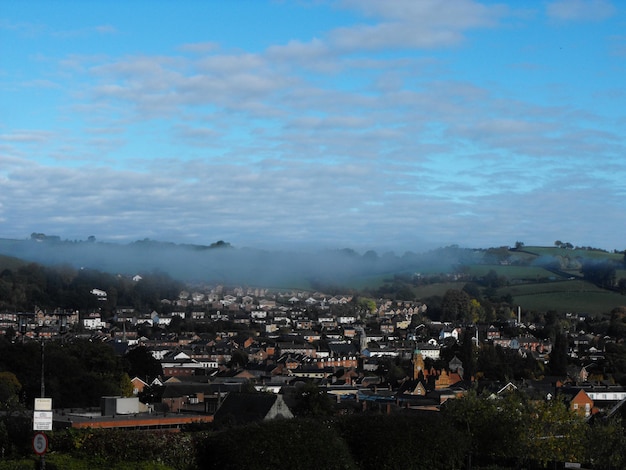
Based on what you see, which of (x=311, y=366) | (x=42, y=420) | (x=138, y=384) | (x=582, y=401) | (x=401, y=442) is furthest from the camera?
(x=311, y=366)

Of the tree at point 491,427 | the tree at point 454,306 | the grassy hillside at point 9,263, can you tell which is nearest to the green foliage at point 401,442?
the tree at point 491,427

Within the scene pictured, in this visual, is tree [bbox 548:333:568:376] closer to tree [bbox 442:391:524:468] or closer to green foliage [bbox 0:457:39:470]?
tree [bbox 442:391:524:468]

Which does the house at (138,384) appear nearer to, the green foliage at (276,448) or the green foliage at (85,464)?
the green foliage at (276,448)

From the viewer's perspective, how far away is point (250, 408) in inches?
1699

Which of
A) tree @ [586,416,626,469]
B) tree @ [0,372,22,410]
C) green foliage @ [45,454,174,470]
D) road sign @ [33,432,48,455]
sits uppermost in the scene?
road sign @ [33,432,48,455]

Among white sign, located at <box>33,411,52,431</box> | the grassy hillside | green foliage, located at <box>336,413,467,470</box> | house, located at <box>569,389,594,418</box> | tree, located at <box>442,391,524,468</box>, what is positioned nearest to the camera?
white sign, located at <box>33,411,52,431</box>

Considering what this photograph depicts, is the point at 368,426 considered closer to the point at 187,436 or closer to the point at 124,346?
the point at 187,436

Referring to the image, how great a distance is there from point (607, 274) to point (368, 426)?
458 feet

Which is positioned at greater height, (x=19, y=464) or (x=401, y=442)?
(x=19, y=464)

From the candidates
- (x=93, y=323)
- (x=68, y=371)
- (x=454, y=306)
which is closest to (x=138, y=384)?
(x=68, y=371)

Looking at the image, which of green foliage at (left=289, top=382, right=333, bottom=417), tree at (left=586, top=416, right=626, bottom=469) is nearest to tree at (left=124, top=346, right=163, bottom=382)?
green foliage at (left=289, top=382, right=333, bottom=417)

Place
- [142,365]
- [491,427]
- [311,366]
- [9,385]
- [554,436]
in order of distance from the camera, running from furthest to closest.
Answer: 1. [311,366]
2. [142,365]
3. [9,385]
4. [491,427]
5. [554,436]

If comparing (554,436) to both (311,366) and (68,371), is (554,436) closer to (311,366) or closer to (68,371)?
(68,371)

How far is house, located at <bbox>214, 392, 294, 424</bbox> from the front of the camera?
41750 millimetres
